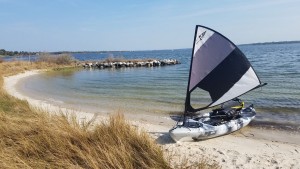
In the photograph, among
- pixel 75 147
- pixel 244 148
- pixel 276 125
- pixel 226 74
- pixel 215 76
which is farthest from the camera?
pixel 276 125

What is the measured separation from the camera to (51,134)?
662cm

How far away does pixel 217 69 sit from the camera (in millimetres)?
9914

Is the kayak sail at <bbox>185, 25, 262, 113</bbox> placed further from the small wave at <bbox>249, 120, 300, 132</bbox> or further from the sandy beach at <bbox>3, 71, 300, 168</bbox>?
the small wave at <bbox>249, 120, 300, 132</bbox>

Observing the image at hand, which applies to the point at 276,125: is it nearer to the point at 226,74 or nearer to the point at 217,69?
the point at 226,74

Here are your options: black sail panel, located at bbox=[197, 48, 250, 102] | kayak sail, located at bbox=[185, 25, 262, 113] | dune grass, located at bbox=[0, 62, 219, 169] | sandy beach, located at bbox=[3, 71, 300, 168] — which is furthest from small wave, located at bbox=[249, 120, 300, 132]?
dune grass, located at bbox=[0, 62, 219, 169]

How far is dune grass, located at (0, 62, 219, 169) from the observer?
5.64 m

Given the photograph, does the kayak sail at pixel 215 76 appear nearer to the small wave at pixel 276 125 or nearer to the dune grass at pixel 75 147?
the small wave at pixel 276 125

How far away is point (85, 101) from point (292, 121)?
10.9 meters

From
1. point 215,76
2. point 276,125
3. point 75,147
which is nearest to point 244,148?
point 215,76

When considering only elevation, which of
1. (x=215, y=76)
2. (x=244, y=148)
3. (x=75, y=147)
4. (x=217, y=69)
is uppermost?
(x=217, y=69)

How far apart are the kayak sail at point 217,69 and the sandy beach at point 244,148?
1.20m

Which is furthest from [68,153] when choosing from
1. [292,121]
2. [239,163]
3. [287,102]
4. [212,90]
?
[287,102]

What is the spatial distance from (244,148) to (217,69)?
2514 mm

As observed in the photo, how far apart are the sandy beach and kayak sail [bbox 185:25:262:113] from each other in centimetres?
120
